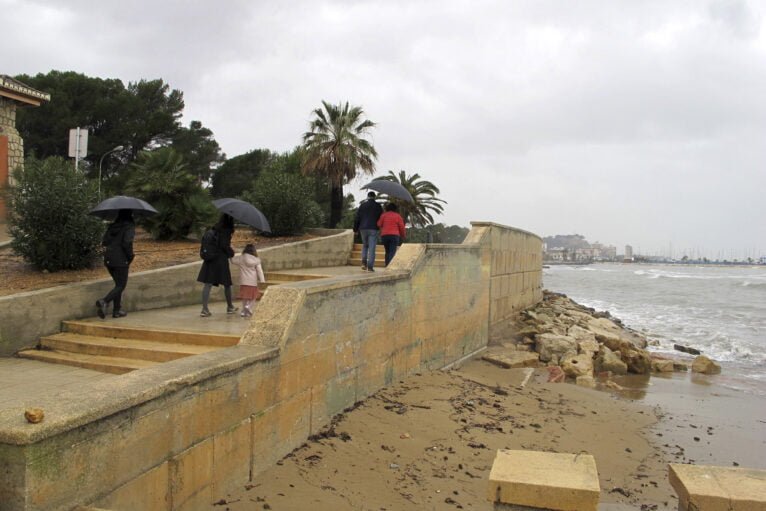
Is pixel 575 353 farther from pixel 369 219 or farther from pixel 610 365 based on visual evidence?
pixel 369 219

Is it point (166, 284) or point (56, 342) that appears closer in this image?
point (56, 342)

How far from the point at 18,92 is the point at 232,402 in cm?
1650

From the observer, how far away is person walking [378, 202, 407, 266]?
448 inches

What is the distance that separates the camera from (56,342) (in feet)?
23.2

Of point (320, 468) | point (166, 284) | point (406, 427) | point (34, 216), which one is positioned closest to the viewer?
point (320, 468)

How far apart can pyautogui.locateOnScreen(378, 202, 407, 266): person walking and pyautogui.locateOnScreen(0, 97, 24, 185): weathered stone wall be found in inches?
471

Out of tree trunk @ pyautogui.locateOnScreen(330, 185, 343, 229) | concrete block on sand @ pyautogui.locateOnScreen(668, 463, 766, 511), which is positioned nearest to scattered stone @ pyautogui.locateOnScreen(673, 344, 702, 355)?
tree trunk @ pyautogui.locateOnScreen(330, 185, 343, 229)

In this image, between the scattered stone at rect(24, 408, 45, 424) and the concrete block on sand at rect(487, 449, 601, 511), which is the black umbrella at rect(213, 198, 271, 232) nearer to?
the scattered stone at rect(24, 408, 45, 424)

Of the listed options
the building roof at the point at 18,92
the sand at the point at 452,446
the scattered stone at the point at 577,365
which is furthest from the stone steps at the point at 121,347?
the building roof at the point at 18,92

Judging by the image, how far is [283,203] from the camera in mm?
15445

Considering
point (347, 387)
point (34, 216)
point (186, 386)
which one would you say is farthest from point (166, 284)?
point (186, 386)

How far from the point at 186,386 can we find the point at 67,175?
6.24 metres

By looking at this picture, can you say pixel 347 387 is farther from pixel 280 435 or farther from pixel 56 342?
pixel 56 342

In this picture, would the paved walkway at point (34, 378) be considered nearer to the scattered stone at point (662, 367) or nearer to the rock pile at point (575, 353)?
the rock pile at point (575, 353)
